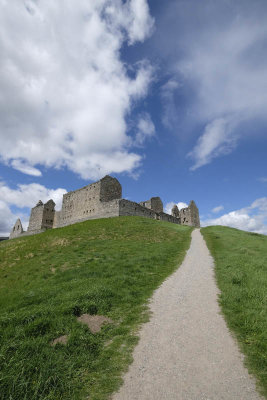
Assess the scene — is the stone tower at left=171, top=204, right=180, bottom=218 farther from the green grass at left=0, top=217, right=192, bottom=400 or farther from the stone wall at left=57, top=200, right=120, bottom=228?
the green grass at left=0, top=217, right=192, bottom=400

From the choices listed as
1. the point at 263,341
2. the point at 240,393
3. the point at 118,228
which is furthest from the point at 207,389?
the point at 118,228

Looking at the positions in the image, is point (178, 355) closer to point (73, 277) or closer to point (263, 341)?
point (263, 341)

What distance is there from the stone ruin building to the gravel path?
39010 mm

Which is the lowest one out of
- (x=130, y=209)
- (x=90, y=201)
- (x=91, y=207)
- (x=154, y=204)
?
(x=130, y=209)

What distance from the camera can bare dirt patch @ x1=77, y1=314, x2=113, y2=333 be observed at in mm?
7892

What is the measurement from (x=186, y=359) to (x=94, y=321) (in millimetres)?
4010

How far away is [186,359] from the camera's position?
237 inches

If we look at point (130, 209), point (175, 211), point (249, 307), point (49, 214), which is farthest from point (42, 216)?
point (249, 307)

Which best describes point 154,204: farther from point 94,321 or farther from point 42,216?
point 94,321

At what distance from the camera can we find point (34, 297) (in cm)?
1102

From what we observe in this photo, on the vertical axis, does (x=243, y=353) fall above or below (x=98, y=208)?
below

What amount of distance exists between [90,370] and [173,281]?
8.93m

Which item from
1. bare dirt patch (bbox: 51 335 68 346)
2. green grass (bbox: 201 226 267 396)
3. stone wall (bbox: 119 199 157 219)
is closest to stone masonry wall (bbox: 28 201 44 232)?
stone wall (bbox: 119 199 157 219)

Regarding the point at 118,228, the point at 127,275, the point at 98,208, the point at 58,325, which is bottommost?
the point at 58,325
